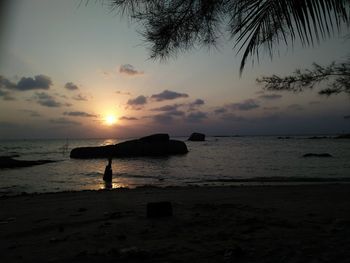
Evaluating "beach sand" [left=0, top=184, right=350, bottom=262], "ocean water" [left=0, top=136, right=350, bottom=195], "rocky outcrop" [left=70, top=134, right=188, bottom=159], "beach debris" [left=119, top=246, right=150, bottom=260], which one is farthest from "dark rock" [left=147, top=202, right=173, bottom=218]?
"rocky outcrop" [left=70, top=134, right=188, bottom=159]

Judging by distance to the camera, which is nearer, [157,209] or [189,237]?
[189,237]

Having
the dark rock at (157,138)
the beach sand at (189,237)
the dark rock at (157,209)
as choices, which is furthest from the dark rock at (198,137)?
the dark rock at (157,209)

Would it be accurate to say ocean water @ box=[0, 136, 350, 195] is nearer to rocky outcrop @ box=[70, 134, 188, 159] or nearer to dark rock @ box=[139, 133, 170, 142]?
rocky outcrop @ box=[70, 134, 188, 159]

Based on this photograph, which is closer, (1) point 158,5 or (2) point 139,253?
(1) point 158,5

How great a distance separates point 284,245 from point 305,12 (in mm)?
2559

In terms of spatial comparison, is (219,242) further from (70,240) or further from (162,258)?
(70,240)

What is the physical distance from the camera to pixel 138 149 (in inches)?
A: 2089

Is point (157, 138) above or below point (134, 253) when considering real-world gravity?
above

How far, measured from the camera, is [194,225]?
5375 mm

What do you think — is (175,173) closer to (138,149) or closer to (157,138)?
(138,149)

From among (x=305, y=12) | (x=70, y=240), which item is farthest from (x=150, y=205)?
(x=305, y=12)

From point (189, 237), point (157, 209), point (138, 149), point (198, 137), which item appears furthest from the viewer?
point (198, 137)

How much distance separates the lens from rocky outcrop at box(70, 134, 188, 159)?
50469 mm

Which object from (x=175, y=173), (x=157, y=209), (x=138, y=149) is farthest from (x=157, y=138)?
(x=157, y=209)
